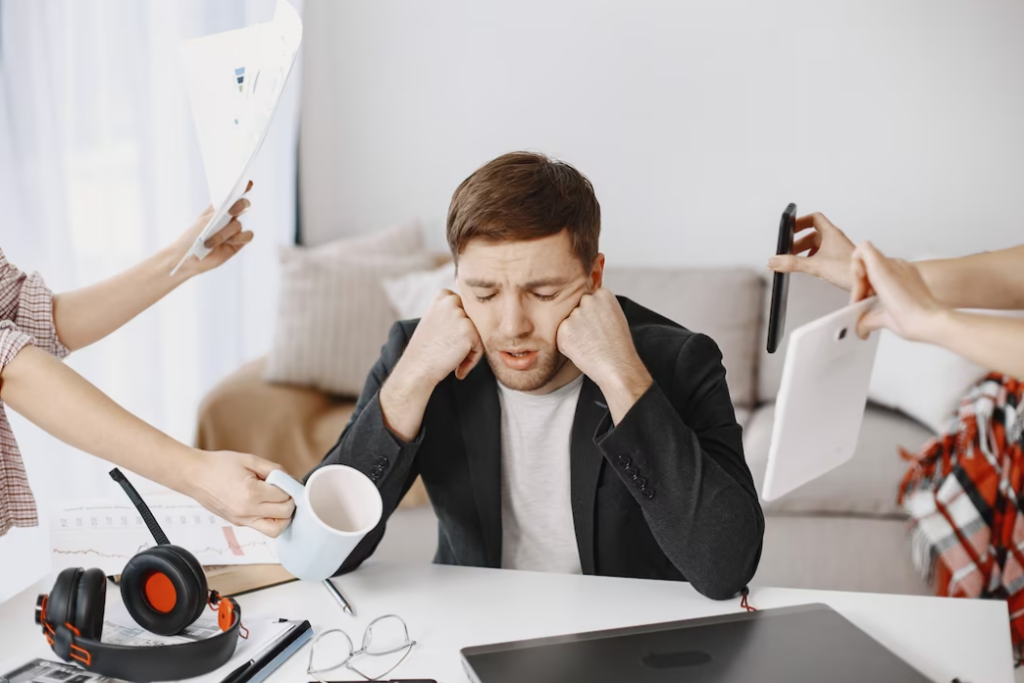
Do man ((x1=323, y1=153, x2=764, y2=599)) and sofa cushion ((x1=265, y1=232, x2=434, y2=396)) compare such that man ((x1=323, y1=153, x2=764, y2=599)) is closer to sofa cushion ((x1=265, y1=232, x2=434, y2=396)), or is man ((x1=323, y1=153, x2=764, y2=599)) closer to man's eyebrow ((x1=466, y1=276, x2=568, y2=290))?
man's eyebrow ((x1=466, y1=276, x2=568, y2=290))

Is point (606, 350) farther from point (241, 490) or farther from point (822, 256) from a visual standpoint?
point (241, 490)

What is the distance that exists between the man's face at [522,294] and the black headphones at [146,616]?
20.3 inches

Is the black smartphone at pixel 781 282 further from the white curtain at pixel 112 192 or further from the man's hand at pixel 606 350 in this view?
the white curtain at pixel 112 192

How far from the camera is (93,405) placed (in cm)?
103

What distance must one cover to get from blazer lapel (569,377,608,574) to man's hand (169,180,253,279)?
0.58 meters

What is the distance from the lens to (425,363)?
4.11 ft

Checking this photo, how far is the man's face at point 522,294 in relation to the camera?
4.25 ft

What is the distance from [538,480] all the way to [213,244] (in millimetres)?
605

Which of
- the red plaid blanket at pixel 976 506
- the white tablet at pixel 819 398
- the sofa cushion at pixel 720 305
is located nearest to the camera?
the white tablet at pixel 819 398

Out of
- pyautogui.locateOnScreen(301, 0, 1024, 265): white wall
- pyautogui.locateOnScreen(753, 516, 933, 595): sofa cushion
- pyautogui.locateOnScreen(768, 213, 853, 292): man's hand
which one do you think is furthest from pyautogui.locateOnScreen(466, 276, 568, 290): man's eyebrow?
pyautogui.locateOnScreen(301, 0, 1024, 265): white wall

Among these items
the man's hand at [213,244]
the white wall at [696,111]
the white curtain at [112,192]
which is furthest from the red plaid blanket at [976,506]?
the white curtain at [112,192]

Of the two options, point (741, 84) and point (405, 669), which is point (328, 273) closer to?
point (741, 84)

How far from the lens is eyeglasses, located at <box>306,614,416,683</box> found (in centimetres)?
98

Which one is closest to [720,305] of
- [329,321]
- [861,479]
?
[861,479]
